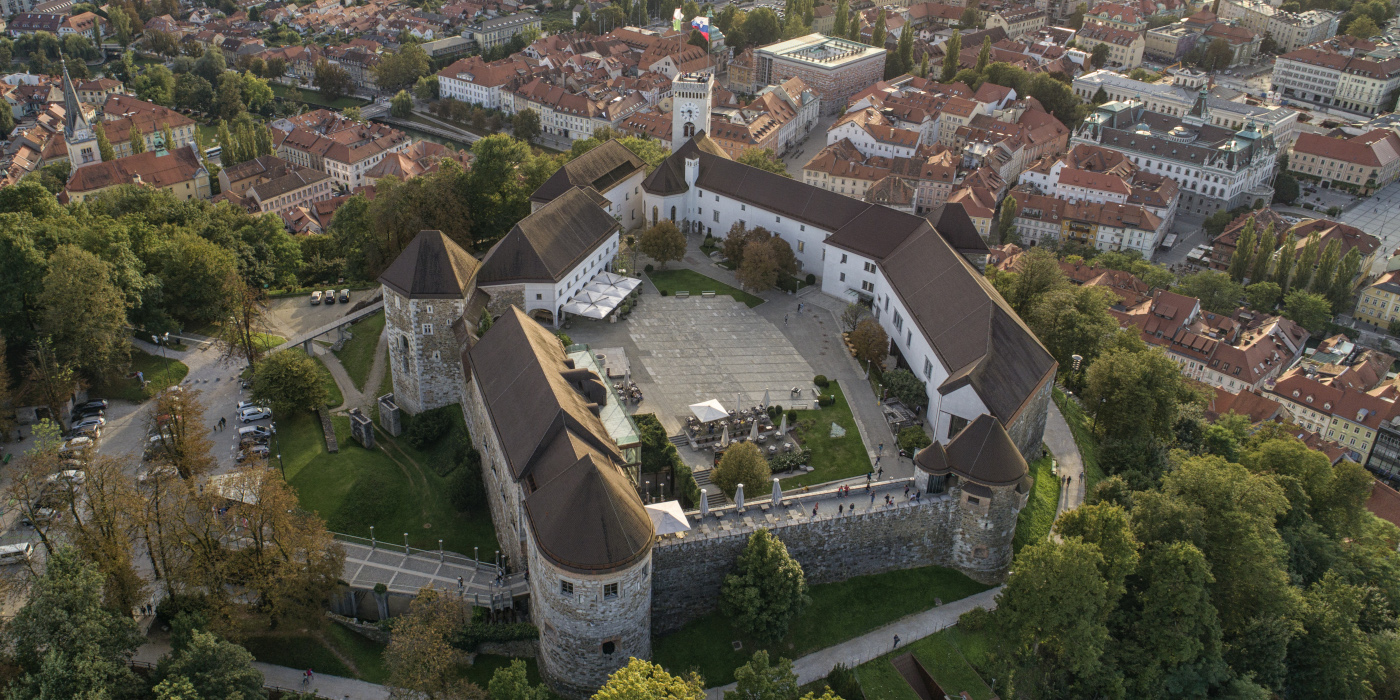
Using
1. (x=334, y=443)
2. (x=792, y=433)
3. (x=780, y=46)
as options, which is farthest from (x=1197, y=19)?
(x=334, y=443)

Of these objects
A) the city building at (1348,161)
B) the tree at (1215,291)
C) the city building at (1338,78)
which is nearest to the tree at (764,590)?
the tree at (1215,291)

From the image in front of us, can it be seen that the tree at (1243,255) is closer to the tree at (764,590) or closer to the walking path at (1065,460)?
the walking path at (1065,460)

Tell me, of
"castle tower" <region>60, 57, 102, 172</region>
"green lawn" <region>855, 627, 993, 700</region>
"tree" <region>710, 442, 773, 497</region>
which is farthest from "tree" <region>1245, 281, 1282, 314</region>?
"castle tower" <region>60, 57, 102, 172</region>

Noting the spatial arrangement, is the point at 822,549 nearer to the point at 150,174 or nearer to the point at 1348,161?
the point at 150,174

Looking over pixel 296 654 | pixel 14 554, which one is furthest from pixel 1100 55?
pixel 14 554

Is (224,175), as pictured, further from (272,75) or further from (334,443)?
(334,443)

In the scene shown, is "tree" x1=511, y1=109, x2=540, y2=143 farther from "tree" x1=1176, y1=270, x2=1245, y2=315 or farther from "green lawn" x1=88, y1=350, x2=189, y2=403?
"green lawn" x1=88, y1=350, x2=189, y2=403
